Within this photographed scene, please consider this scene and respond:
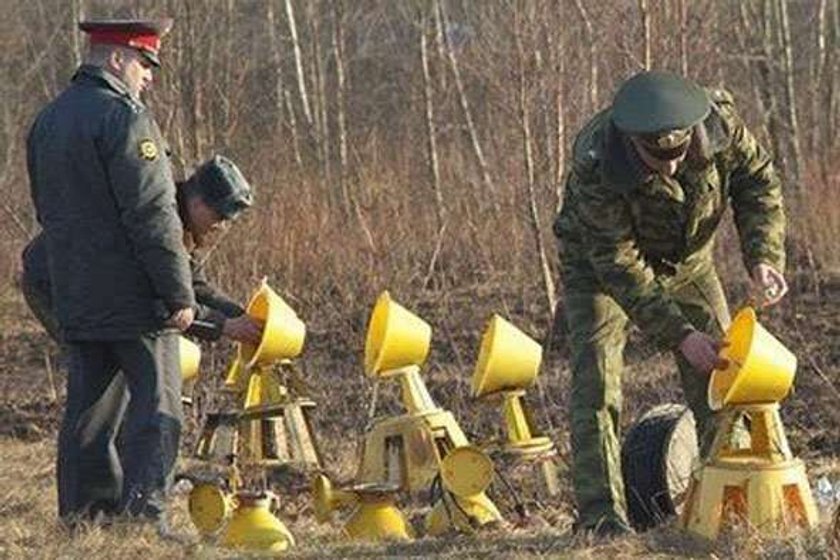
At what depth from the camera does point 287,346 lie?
24.3 feet

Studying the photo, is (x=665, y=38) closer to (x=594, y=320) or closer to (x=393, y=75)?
(x=594, y=320)

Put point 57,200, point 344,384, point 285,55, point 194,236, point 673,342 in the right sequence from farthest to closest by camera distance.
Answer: point 285,55 < point 344,384 < point 194,236 < point 57,200 < point 673,342

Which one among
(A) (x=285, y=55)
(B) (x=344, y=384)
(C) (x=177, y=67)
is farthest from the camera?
(A) (x=285, y=55)

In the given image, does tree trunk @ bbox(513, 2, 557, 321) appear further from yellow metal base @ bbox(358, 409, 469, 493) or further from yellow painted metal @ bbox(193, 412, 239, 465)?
yellow metal base @ bbox(358, 409, 469, 493)

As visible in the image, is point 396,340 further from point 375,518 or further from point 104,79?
point 104,79

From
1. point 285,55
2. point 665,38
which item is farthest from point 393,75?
point 665,38

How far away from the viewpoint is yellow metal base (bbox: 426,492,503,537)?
21.2 ft

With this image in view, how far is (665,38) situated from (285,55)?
15259mm

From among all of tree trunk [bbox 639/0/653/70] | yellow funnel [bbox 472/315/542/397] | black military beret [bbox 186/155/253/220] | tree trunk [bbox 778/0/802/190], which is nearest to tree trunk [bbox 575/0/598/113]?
tree trunk [bbox 639/0/653/70]

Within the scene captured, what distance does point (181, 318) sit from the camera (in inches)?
253

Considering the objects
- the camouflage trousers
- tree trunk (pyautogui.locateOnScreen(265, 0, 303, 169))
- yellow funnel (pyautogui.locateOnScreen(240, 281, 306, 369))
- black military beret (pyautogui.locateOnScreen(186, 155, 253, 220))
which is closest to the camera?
the camouflage trousers

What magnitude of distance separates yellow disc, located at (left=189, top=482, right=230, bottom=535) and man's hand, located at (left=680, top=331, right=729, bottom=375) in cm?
172

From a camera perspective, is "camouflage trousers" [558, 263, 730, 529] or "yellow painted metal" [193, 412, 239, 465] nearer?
"camouflage trousers" [558, 263, 730, 529]

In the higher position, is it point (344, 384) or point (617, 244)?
point (617, 244)
